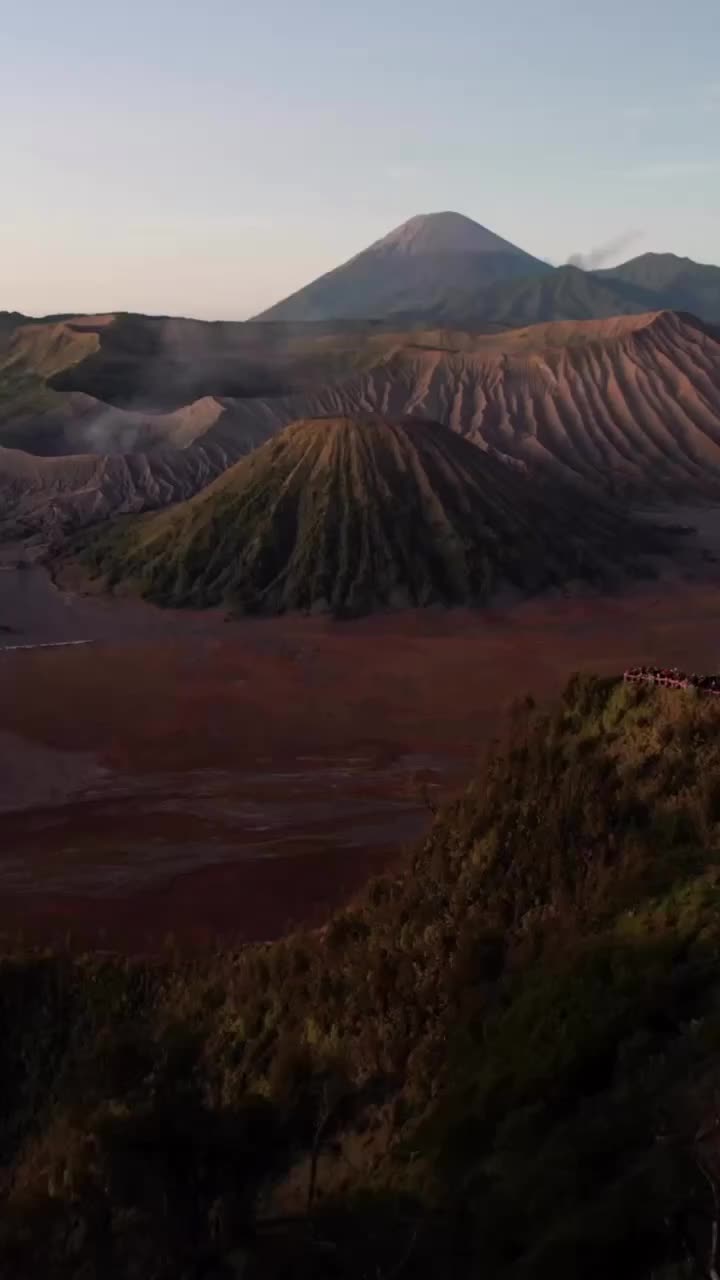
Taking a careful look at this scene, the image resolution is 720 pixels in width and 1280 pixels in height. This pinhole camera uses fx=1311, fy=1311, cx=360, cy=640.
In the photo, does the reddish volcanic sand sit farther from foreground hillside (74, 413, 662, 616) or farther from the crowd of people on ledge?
the crowd of people on ledge

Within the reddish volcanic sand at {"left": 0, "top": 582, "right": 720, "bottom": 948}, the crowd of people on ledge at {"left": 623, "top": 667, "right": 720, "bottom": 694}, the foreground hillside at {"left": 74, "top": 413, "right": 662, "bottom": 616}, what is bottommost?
the reddish volcanic sand at {"left": 0, "top": 582, "right": 720, "bottom": 948}

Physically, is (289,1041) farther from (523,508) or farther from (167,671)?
A: (523,508)

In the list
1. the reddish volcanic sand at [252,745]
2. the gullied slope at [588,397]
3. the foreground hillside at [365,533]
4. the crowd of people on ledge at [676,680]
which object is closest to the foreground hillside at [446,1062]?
the crowd of people on ledge at [676,680]

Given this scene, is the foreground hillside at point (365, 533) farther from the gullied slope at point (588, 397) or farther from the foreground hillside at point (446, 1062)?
the foreground hillside at point (446, 1062)

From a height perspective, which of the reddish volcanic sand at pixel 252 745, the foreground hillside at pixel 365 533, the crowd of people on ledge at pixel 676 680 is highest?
the foreground hillside at pixel 365 533

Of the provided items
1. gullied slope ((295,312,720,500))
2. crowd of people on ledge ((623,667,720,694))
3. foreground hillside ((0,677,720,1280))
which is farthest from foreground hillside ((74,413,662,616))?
foreground hillside ((0,677,720,1280))

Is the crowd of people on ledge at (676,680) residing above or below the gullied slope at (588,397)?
below

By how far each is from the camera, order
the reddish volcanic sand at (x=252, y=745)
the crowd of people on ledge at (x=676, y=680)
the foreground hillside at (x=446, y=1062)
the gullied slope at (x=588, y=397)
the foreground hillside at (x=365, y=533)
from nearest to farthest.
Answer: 1. the foreground hillside at (x=446, y=1062)
2. the crowd of people on ledge at (x=676, y=680)
3. the reddish volcanic sand at (x=252, y=745)
4. the foreground hillside at (x=365, y=533)
5. the gullied slope at (x=588, y=397)

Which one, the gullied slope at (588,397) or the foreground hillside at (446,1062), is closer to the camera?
the foreground hillside at (446,1062)

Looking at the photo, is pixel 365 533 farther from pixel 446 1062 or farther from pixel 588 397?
pixel 446 1062
